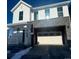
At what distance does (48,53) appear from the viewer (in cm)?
176

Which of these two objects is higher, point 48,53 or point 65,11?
point 65,11

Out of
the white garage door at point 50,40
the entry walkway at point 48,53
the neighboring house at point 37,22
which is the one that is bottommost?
the entry walkway at point 48,53

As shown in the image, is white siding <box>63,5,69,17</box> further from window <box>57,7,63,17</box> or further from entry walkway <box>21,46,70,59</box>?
entry walkway <box>21,46,70,59</box>

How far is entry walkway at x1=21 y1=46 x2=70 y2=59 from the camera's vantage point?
1716 mm

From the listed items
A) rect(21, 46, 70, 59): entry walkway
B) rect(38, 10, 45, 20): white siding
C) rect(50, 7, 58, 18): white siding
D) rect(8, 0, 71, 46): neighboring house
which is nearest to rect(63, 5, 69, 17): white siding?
rect(8, 0, 71, 46): neighboring house

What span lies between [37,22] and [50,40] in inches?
11.6

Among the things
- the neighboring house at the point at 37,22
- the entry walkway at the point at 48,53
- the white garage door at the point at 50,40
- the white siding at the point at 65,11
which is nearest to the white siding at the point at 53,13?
the neighboring house at the point at 37,22

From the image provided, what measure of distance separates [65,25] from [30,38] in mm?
484

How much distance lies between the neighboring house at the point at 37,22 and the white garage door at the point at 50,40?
0.04 meters

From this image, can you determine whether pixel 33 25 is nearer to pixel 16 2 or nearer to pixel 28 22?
pixel 28 22

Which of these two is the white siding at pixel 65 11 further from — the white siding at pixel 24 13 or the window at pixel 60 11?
the white siding at pixel 24 13

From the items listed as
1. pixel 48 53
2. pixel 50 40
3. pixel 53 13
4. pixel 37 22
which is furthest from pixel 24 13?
pixel 48 53

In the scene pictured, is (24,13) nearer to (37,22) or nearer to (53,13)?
(37,22)

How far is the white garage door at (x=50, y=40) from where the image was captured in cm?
175
